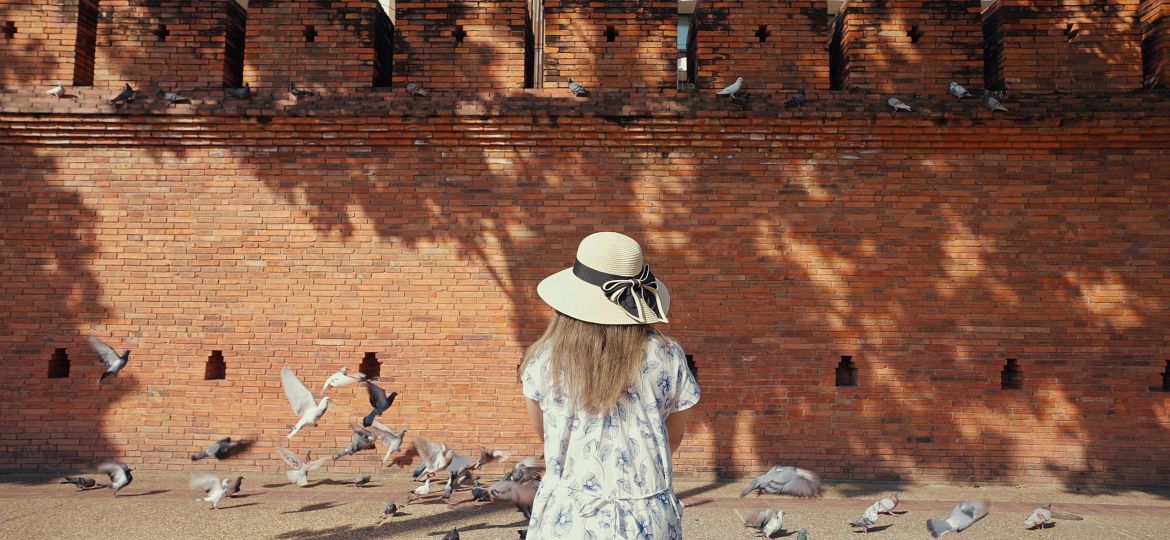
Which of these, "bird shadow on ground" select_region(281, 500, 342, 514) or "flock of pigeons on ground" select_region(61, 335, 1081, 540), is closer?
"flock of pigeons on ground" select_region(61, 335, 1081, 540)

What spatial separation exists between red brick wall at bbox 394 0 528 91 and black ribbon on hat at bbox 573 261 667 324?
15.3ft

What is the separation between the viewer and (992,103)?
6.16m

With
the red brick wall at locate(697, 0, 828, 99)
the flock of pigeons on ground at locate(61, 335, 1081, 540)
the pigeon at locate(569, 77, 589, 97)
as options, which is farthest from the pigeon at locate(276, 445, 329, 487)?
the red brick wall at locate(697, 0, 828, 99)

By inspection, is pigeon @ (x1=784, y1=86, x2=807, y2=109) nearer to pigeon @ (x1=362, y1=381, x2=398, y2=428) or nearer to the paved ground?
the paved ground

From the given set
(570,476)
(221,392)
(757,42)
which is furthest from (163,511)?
(757,42)

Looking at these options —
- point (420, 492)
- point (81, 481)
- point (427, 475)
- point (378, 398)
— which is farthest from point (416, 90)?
point (81, 481)

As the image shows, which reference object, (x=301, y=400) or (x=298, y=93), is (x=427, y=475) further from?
(x=298, y=93)

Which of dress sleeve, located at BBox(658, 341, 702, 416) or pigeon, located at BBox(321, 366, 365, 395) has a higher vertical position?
dress sleeve, located at BBox(658, 341, 702, 416)

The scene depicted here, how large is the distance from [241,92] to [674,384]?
19.4 ft

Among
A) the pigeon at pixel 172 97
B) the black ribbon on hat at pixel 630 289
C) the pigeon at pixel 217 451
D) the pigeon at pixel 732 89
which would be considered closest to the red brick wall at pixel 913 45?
the pigeon at pixel 732 89

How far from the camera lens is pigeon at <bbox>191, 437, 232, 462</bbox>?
6102 mm

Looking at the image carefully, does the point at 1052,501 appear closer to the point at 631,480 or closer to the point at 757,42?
the point at 757,42

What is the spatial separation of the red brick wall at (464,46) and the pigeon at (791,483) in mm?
4359

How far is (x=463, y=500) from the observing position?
5.65 meters
